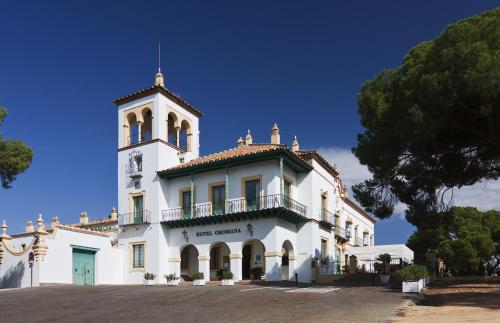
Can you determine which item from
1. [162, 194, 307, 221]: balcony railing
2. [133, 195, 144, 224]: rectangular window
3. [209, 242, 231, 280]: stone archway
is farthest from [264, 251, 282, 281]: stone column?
[133, 195, 144, 224]: rectangular window

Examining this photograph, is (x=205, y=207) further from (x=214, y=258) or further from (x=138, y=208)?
(x=138, y=208)

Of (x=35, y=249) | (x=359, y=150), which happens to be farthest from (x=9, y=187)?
(x=359, y=150)

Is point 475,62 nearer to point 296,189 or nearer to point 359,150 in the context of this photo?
point 359,150

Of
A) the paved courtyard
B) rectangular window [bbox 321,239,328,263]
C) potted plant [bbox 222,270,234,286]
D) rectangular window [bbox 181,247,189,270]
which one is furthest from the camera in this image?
rectangular window [bbox 181,247,189,270]

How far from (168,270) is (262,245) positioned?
630 centimetres

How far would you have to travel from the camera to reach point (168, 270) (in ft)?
114

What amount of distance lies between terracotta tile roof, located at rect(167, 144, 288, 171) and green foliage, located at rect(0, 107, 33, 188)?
29.0 ft

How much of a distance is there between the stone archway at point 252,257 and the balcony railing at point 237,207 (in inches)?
94.6

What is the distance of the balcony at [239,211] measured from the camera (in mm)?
30969

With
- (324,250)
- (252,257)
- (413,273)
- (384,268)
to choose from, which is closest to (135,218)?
(252,257)

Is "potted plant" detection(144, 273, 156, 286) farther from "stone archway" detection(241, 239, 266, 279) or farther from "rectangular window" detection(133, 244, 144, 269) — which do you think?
"stone archway" detection(241, 239, 266, 279)

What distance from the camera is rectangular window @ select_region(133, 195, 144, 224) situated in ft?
118

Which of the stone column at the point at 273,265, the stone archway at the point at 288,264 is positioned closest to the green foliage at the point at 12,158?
the stone column at the point at 273,265

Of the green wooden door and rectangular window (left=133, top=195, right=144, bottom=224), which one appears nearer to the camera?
the green wooden door
